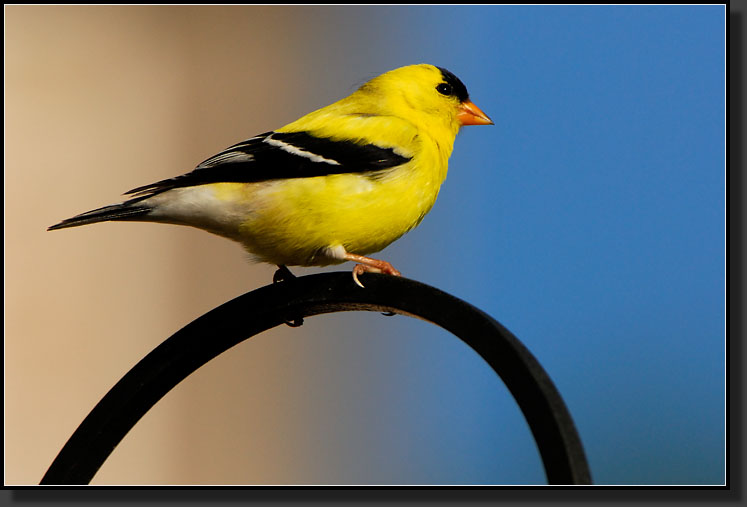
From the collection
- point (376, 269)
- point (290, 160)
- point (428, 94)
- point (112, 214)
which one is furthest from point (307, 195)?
point (428, 94)

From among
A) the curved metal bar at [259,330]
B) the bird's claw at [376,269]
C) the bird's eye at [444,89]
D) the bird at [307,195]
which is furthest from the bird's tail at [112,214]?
the bird's eye at [444,89]

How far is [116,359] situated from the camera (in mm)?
5445

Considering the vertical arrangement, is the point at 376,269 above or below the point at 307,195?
below

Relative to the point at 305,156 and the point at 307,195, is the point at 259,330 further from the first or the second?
the point at 305,156

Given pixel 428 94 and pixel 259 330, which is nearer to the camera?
pixel 259 330

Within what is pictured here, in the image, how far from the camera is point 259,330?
192 cm

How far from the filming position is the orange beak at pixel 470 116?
3104 mm

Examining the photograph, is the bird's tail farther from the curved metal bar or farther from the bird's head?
the bird's head

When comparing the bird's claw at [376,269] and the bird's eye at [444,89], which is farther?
the bird's eye at [444,89]

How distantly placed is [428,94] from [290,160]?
33.2 inches

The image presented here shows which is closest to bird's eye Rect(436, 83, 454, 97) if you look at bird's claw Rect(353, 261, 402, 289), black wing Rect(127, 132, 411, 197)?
black wing Rect(127, 132, 411, 197)

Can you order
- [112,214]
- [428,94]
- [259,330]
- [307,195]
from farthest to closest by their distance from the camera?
[428,94], [307,195], [112,214], [259,330]

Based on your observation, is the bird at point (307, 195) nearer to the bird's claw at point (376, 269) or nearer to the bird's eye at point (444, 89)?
the bird's claw at point (376, 269)

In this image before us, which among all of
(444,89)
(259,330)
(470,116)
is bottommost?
(259,330)
